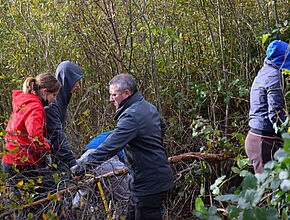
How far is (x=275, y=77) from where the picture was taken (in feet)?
10.4

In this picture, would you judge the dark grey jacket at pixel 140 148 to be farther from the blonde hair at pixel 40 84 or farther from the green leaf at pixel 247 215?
the green leaf at pixel 247 215

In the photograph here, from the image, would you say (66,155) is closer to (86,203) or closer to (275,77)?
(86,203)

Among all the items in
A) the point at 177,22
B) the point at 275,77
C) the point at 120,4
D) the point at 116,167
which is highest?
the point at 120,4

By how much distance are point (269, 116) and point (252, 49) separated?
2.34 m

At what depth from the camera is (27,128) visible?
10.2 feet

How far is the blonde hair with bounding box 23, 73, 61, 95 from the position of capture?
336 centimetres

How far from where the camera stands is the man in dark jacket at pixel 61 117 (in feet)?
11.7

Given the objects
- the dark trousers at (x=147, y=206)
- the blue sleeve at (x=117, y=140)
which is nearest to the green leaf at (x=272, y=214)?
the blue sleeve at (x=117, y=140)

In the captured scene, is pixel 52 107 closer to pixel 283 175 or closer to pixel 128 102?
pixel 128 102

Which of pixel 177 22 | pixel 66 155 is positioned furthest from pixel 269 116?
pixel 177 22

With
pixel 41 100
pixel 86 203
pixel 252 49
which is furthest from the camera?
pixel 252 49

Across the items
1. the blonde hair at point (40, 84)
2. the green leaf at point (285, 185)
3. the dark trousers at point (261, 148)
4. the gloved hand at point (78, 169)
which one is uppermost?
the blonde hair at point (40, 84)

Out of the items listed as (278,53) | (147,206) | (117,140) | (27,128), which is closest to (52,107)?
(27,128)

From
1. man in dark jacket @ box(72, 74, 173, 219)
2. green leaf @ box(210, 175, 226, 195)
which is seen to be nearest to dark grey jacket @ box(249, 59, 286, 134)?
man in dark jacket @ box(72, 74, 173, 219)
